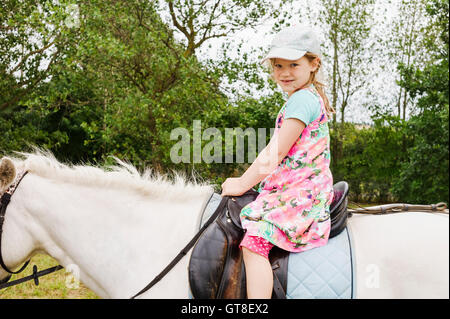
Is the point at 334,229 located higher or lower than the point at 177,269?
higher

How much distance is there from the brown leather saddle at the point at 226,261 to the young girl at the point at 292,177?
7 centimetres

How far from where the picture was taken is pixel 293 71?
2.05 m

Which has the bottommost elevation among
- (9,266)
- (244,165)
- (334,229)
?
(244,165)

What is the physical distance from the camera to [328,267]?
1.86m

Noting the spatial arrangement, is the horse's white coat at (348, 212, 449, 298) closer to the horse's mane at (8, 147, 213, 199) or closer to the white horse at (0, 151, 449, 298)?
the white horse at (0, 151, 449, 298)

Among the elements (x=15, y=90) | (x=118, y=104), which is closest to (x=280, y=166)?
(x=118, y=104)

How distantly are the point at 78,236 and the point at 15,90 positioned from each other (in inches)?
373

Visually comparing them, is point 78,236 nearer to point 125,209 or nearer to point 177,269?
point 125,209

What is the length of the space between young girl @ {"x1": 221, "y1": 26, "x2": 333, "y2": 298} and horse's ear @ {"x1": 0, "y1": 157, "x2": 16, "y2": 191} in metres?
1.36

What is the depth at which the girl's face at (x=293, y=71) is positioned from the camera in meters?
2.04

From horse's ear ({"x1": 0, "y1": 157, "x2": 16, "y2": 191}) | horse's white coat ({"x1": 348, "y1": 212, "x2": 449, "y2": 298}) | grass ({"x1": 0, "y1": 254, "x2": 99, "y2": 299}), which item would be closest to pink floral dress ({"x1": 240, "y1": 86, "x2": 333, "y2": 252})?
horse's white coat ({"x1": 348, "y1": 212, "x2": 449, "y2": 298})

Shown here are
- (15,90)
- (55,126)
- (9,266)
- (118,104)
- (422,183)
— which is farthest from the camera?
(55,126)

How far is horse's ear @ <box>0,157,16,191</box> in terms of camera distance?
2155 millimetres

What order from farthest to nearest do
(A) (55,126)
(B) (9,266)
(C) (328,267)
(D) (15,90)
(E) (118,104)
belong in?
(A) (55,126) → (D) (15,90) → (E) (118,104) → (B) (9,266) → (C) (328,267)
